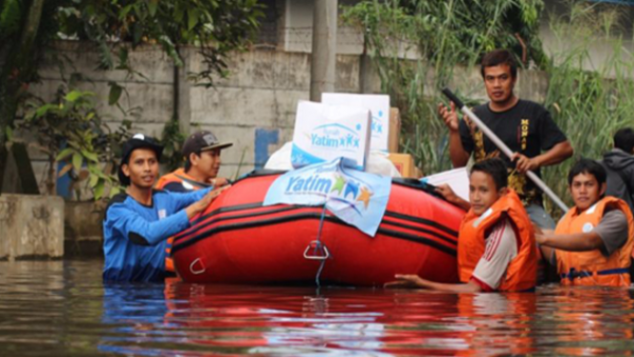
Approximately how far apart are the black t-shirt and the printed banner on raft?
73 cm

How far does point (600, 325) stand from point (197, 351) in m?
1.76

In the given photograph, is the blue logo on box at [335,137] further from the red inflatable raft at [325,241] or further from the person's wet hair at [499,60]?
the person's wet hair at [499,60]

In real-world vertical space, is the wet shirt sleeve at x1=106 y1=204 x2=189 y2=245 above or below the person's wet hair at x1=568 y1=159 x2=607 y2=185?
below

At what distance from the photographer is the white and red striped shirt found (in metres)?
7.38

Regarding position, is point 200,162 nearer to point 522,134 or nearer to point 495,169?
point 522,134

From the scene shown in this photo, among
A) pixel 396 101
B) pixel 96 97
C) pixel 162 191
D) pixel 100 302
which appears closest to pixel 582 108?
pixel 396 101

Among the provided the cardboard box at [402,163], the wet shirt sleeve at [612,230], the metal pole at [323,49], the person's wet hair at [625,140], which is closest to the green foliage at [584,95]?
the metal pole at [323,49]

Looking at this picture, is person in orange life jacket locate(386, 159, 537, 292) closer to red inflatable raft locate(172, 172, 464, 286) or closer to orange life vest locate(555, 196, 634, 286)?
red inflatable raft locate(172, 172, 464, 286)

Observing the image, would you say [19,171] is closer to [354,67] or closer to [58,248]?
[58,248]

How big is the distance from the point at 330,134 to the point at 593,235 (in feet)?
5.15

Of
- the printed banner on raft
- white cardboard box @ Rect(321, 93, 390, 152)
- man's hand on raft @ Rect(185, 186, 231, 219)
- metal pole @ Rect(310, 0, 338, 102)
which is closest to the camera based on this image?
the printed banner on raft

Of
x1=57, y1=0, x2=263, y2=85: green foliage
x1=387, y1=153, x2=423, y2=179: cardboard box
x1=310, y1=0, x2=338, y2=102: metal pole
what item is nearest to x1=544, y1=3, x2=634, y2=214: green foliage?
x1=310, y1=0, x2=338, y2=102: metal pole

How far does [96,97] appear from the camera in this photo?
12742mm

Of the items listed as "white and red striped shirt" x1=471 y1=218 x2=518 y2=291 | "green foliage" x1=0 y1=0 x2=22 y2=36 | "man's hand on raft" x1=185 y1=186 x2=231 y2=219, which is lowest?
"white and red striped shirt" x1=471 y1=218 x2=518 y2=291
